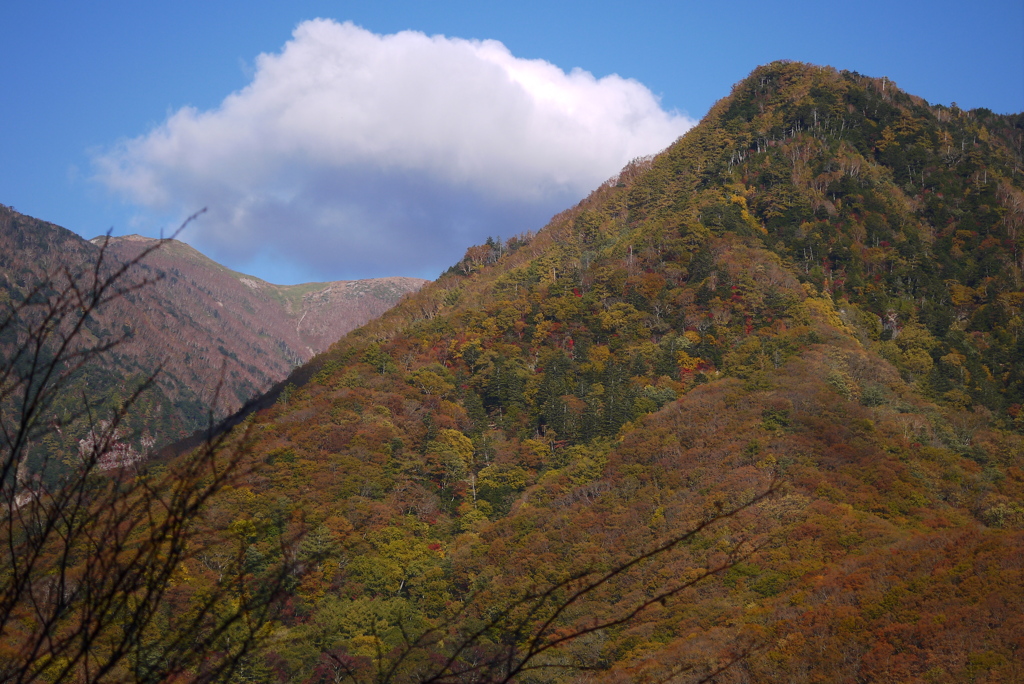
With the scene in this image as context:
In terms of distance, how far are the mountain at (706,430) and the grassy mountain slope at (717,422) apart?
0.66 ft

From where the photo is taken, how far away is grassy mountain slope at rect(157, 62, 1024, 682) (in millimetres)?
27031

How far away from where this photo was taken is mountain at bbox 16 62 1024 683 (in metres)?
26.3

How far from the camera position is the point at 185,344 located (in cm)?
16138

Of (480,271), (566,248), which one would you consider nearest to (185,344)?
(480,271)

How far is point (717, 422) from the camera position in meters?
45.7

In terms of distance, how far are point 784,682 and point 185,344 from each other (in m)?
159

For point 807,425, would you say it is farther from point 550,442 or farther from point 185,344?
point 185,344

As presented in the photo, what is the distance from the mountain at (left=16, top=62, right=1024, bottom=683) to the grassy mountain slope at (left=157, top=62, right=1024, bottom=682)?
202 mm

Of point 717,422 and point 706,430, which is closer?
point 706,430

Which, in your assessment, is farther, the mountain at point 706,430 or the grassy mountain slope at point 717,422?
the grassy mountain slope at point 717,422

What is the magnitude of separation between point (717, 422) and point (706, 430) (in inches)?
44.8

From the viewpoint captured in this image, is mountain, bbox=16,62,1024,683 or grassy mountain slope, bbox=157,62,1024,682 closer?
mountain, bbox=16,62,1024,683

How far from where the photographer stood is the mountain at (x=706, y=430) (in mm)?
26297

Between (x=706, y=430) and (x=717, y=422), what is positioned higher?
(x=717, y=422)
